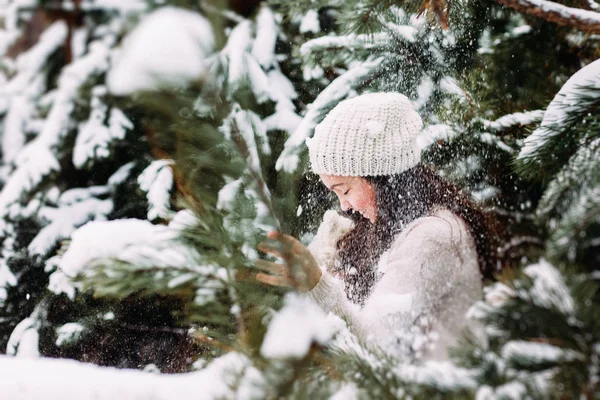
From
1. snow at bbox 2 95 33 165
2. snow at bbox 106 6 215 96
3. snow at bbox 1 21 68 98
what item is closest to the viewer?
snow at bbox 106 6 215 96

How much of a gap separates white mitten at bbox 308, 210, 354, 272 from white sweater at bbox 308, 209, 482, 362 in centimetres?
30

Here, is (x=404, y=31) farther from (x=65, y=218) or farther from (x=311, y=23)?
(x=65, y=218)

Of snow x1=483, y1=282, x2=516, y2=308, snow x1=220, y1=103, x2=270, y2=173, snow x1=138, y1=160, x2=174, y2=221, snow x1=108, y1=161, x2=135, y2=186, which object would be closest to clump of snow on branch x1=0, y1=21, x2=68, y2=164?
snow x1=108, y1=161, x2=135, y2=186

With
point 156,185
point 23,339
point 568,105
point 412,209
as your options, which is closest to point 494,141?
point 412,209

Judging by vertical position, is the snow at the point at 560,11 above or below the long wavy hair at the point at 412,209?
above

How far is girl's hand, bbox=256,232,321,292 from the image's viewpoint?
27.3 inches

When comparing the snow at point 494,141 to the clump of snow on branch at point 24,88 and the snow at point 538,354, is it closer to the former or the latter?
the snow at point 538,354

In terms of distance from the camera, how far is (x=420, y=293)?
3.79 feet

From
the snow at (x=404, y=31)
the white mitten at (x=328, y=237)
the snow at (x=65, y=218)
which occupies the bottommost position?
the snow at (x=65, y=218)

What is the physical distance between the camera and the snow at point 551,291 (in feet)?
1.86

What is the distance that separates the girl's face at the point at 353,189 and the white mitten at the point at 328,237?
25 centimetres

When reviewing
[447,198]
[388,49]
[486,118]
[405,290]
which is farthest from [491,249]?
[388,49]

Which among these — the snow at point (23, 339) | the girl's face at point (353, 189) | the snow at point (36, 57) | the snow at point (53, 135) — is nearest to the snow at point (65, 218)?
the snow at point (53, 135)

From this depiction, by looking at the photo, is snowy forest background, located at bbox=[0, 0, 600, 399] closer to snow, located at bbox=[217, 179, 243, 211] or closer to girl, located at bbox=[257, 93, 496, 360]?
snow, located at bbox=[217, 179, 243, 211]
